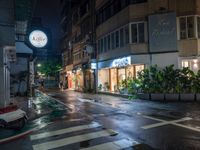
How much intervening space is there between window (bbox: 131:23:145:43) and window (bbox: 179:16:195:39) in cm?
357

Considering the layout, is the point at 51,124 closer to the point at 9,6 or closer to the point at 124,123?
the point at 124,123

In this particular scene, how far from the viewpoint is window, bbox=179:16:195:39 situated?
82.7 ft

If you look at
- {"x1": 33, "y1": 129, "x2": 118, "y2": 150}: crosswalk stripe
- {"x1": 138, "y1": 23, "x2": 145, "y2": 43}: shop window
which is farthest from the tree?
{"x1": 33, "y1": 129, "x2": 118, "y2": 150}: crosswalk stripe

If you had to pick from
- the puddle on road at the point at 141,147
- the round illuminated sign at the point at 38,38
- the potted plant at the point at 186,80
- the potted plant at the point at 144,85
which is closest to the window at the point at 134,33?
the potted plant at the point at 144,85

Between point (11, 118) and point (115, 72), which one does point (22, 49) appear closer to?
point (115, 72)

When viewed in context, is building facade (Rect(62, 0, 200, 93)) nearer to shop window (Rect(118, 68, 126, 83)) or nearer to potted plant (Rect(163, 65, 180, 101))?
shop window (Rect(118, 68, 126, 83))

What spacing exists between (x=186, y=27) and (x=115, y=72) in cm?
1056

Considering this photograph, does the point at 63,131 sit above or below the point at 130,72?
below

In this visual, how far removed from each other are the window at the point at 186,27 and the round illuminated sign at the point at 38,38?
1635 centimetres

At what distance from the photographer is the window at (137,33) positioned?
27.1m

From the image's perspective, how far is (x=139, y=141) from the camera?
8953 millimetres

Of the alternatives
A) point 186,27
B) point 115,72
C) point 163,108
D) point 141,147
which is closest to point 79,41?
point 115,72

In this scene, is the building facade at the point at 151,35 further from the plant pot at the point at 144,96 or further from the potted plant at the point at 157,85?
the plant pot at the point at 144,96

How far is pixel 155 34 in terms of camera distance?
85.9ft
